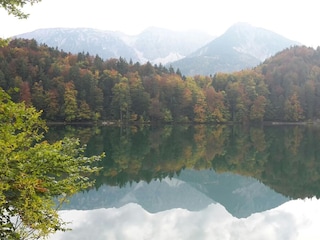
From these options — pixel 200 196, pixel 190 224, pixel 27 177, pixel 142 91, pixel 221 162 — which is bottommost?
pixel 142 91

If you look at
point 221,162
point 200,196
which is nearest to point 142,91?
point 221,162

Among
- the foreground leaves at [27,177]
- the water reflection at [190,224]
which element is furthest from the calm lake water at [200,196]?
the foreground leaves at [27,177]

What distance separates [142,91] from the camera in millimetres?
113062

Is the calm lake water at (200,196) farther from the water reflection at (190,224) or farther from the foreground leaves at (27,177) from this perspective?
the foreground leaves at (27,177)

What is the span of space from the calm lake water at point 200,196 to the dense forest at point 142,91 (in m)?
55.3

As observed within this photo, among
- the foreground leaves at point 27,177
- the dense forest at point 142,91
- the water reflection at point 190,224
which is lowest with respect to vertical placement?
the dense forest at point 142,91

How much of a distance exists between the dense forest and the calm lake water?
5531 centimetres

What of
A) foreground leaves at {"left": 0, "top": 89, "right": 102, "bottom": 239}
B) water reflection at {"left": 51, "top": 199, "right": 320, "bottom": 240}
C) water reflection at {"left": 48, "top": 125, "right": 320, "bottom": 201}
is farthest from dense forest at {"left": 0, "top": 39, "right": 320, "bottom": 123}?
foreground leaves at {"left": 0, "top": 89, "right": 102, "bottom": 239}

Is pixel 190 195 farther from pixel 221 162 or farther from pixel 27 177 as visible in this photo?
pixel 27 177

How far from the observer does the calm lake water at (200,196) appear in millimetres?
19922

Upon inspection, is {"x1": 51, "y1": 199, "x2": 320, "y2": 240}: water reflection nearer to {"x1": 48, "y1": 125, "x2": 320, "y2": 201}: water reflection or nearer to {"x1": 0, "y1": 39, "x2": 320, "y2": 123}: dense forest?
{"x1": 48, "y1": 125, "x2": 320, "y2": 201}: water reflection

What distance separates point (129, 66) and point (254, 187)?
103m

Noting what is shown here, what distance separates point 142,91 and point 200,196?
85.0m

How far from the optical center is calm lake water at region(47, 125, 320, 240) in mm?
19922
